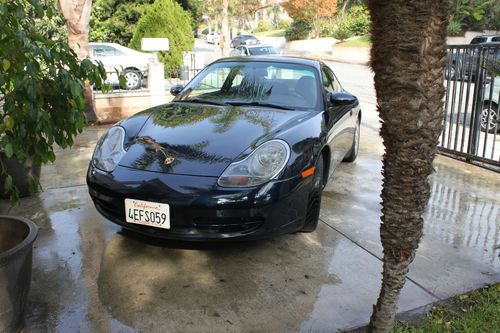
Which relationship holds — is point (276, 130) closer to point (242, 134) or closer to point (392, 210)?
point (242, 134)

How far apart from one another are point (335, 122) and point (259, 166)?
1.56 meters

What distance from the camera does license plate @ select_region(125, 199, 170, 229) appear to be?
10.5 ft

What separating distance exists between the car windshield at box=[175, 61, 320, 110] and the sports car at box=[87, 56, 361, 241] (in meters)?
0.03

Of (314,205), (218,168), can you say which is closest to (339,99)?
(314,205)

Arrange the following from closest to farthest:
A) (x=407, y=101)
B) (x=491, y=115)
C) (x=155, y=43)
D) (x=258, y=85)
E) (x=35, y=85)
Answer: (x=407, y=101) → (x=35, y=85) → (x=258, y=85) → (x=491, y=115) → (x=155, y=43)

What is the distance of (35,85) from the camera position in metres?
2.43

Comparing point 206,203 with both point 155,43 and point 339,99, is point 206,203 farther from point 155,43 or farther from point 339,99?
point 155,43

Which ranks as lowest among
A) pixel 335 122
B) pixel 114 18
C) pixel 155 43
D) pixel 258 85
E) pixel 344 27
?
pixel 335 122

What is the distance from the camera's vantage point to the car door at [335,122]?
4495 mm

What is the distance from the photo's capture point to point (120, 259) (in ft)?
11.6

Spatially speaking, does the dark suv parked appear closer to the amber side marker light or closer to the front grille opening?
the amber side marker light

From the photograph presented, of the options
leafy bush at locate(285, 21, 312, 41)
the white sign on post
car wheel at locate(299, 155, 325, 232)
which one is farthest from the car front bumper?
leafy bush at locate(285, 21, 312, 41)

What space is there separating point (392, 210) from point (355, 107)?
3913 millimetres

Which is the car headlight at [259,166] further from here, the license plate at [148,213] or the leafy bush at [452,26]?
the leafy bush at [452,26]
